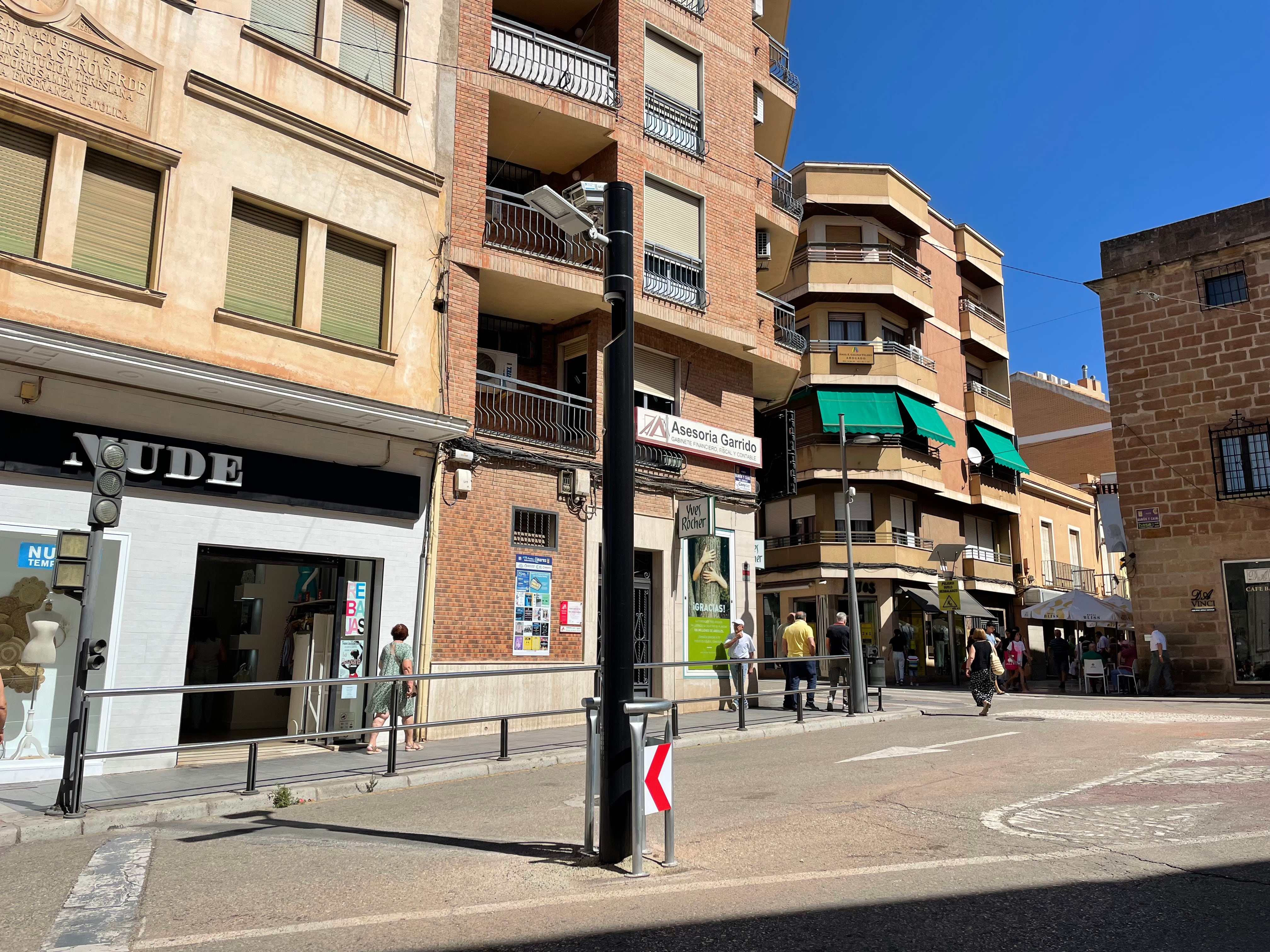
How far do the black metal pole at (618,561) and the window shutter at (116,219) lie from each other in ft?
25.1

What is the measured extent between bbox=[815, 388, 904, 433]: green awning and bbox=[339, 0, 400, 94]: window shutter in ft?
67.6

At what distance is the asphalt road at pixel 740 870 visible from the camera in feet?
15.0

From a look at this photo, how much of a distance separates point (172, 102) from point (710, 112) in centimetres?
1152

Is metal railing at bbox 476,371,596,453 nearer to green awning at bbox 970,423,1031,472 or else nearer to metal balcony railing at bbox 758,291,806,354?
metal balcony railing at bbox 758,291,806,354

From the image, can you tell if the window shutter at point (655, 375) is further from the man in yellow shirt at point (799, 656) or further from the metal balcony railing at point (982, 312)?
the metal balcony railing at point (982, 312)

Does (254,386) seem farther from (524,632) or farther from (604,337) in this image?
(604,337)

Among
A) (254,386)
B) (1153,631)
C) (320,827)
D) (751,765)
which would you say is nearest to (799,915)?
(320,827)

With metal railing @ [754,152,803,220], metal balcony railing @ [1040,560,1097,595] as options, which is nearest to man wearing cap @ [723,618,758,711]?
metal railing @ [754,152,803,220]

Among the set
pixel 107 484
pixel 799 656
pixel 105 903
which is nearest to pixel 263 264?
pixel 107 484

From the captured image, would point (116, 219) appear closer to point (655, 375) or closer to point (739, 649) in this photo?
point (655, 375)

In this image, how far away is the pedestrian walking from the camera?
1677cm

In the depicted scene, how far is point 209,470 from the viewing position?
39.2 feet

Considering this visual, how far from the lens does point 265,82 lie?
13.0 metres

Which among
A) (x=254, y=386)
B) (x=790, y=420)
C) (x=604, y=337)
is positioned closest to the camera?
(x=254, y=386)
